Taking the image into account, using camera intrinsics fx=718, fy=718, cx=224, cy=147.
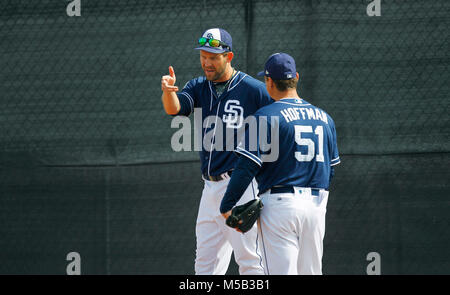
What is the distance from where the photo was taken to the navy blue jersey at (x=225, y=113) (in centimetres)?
484

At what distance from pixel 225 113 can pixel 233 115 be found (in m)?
0.06

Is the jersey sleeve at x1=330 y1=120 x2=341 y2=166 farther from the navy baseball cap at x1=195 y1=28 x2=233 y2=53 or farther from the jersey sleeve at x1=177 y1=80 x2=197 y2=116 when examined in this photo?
the jersey sleeve at x1=177 y1=80 x2=197 y2=116

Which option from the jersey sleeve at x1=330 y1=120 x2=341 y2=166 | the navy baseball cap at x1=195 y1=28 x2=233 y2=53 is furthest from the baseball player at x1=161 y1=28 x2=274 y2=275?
the jersey sleeve at x1=330 y1=120 x2=341 y2=166

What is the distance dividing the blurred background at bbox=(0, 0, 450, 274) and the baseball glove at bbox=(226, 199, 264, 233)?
75.4 inches

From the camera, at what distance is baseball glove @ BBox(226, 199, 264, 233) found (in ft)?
13.1

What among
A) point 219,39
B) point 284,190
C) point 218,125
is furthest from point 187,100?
point 284,190

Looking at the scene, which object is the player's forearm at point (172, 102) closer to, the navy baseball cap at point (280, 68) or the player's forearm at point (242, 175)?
the navy baseball cap at point (280, 68)

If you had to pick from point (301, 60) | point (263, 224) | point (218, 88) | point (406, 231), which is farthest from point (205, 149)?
point (406, 231)

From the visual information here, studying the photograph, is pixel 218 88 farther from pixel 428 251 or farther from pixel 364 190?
pixel 428 251

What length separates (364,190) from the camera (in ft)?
19.1

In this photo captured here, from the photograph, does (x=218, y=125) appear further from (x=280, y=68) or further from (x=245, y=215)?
(x=245, y=215)

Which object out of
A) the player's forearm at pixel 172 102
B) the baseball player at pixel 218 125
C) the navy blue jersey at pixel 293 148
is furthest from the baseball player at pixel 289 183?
the player's forearm at pixel 172 102

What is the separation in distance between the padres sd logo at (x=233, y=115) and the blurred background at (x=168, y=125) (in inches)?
41.8
